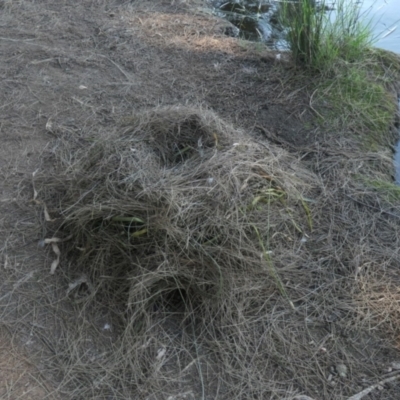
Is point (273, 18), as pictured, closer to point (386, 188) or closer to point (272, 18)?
point (272, 18)

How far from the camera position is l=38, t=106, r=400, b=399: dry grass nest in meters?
2.27

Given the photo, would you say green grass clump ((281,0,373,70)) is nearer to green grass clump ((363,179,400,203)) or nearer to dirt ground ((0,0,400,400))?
dirt ground ((0,0,400,400))

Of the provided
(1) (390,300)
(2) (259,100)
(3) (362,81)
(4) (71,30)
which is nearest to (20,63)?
(4) (71,30)

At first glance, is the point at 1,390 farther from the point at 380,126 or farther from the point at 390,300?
the point at 380,126

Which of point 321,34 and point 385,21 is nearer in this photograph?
point 321,34

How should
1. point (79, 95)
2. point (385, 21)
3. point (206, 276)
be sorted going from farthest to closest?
point (385, 21) < point (79, 95) < point (206, 276)

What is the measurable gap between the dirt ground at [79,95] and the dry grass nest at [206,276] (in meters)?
0.13

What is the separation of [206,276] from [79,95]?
5.62 feet

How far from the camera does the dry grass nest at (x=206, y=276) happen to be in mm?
2266

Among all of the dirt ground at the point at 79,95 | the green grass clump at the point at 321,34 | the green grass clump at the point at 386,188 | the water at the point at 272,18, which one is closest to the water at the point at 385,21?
the water at the point at 272,18

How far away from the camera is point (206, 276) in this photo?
95.2 inches

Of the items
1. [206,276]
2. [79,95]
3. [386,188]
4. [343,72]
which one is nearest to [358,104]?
[343,72]

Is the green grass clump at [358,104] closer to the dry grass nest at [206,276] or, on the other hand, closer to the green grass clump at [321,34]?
the green grass clump at [321,34]

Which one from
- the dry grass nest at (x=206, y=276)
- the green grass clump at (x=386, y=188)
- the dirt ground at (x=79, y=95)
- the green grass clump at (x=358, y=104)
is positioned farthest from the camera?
the green grass clump at (x=358, y=104)
